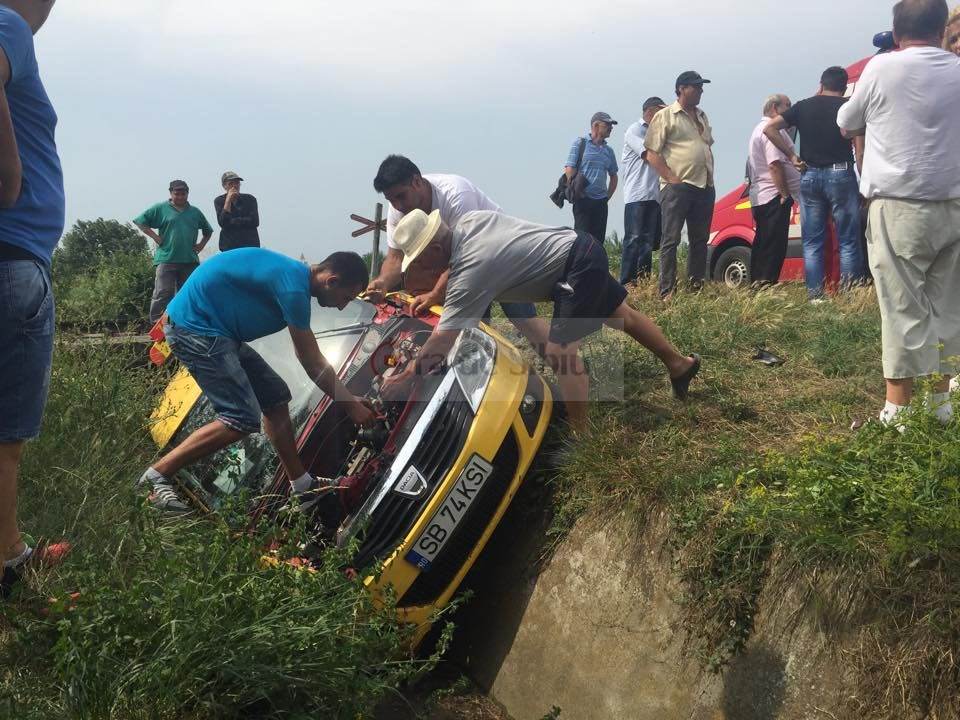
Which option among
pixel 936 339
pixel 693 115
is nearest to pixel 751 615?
pixel 936 339

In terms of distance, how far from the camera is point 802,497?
4.03 m

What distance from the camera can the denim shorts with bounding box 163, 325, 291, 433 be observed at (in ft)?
17.5

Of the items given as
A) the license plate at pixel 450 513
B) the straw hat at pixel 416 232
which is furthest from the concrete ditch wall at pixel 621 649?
the straw hat at pixel 416 232

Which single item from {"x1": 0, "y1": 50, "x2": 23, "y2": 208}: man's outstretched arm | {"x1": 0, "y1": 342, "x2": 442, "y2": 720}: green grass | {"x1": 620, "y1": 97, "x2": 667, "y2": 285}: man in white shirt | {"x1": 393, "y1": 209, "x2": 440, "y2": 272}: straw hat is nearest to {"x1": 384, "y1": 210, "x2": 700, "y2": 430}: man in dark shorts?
{"x1": 393, "y1": 209, "x2": 440, "y2": 272}: straw hat

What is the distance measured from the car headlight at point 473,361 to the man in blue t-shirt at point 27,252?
A: 92.3 inches

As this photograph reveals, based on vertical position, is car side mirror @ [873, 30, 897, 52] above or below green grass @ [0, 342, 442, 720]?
above

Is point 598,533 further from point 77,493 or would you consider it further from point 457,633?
point 77,493

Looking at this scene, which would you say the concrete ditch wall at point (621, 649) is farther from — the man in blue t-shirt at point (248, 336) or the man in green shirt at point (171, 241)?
the man in green shirt at point (171, 241)

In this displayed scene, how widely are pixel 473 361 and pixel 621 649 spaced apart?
165 cm

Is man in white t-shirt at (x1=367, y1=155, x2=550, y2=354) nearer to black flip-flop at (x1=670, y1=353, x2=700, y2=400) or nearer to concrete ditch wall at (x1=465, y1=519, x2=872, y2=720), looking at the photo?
black flip-flop at (x1=670, y1=353, x2=700, y2=400)

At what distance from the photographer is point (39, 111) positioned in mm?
3215

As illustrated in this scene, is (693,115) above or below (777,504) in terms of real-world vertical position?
above

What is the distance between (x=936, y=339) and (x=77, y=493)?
12.6 feet

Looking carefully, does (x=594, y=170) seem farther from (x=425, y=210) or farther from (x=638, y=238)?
(x=425, y=210)
